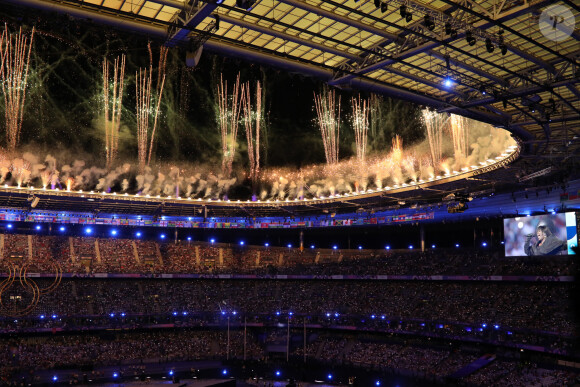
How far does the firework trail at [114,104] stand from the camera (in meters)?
37.1

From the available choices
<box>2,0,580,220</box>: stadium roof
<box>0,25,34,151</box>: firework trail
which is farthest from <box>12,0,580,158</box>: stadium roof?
<box>0,25,34,151</box>: firework trail

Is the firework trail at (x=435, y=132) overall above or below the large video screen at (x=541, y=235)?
above

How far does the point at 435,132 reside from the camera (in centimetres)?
3978

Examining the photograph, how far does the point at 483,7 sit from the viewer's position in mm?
16984

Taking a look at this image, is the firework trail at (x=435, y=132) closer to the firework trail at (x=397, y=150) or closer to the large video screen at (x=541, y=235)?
the firework trail at (x=397, y=150)

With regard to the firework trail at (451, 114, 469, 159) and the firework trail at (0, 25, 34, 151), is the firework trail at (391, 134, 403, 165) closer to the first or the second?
the firework trail at (451, 114, 469, 159)

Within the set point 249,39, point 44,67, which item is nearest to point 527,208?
point 249,39

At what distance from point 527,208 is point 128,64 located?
3560 centimetres

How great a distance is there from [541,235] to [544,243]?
0.66 meters

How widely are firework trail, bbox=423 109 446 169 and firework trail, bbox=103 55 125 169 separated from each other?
21972mm

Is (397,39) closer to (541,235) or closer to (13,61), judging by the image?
(13,61)

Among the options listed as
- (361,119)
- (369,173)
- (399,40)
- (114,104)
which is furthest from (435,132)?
(114,104)

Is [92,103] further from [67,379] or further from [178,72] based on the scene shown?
[67,379]

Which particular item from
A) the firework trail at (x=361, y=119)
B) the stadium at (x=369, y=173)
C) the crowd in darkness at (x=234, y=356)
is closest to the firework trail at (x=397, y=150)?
the stadium at (x=369, y=173)
